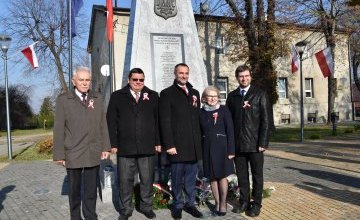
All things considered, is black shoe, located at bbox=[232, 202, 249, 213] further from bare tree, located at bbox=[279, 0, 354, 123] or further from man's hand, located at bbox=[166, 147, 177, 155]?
bare tree, located at bbox=[279, 0, 354, 123]

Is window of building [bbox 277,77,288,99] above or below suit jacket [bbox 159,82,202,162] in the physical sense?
above

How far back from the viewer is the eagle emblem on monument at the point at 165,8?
6996 millimetres

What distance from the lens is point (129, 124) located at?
16.8 ft

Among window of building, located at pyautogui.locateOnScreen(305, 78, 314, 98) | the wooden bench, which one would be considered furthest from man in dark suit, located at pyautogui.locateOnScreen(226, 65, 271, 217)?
window of building, located at pyautogui.locateOnScreen(305, 78, 314, 98)

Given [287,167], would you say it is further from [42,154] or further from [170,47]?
[42,154]

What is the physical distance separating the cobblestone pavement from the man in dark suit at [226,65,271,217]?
0.47 meters

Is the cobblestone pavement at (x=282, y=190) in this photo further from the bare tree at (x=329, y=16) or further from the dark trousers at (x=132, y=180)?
the bare tree at (x=329, y=16)

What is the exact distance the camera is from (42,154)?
15.5 meters

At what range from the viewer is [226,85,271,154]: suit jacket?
5355 mm

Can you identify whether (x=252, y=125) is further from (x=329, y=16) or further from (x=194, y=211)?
(x=329, y=16)

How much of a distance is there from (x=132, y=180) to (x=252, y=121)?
5.92ft

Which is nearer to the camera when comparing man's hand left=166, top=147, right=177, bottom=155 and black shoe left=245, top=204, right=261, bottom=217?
man's hand left=166, top=147, right=177, bottom=155

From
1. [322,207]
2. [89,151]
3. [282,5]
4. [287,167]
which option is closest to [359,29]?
[282,5]

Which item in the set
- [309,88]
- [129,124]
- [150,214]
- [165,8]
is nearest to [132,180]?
[150,214]
